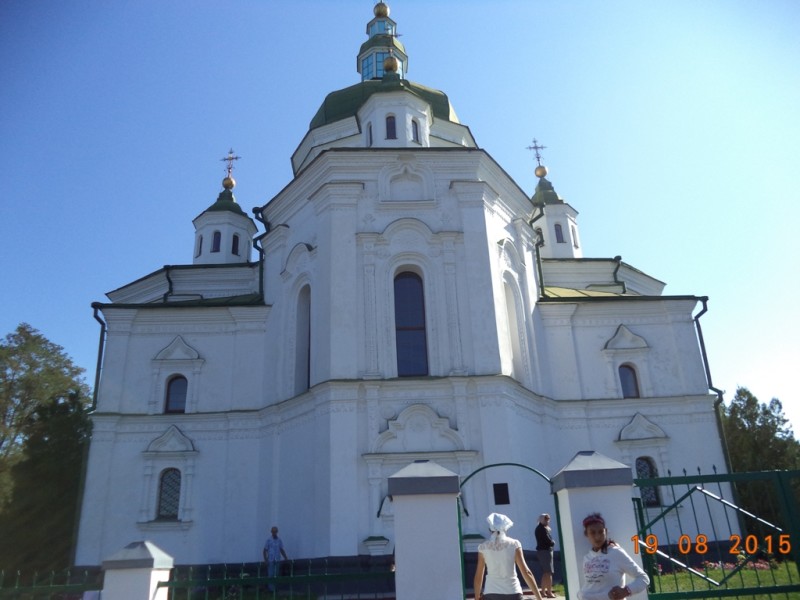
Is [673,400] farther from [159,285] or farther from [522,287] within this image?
[159,285]

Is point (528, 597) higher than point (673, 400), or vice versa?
point (673, 400)

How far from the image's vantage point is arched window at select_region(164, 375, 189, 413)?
18.1 meters

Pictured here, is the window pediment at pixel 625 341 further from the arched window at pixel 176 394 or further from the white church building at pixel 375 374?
the arched window at pixel 176 394

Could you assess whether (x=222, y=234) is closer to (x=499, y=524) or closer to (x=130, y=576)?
(x=130, y=576)

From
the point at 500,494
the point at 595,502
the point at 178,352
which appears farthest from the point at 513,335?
Result: the point at 595,502

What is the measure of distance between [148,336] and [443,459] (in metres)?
9.47

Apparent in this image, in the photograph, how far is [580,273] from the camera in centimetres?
2502

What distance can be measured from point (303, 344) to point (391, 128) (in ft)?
21.9

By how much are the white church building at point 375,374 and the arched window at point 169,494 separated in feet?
0.17

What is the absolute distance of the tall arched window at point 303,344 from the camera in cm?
1706

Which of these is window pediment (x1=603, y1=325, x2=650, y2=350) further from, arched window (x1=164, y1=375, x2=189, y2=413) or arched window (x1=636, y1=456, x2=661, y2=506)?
arched window (x1=164, y1=375, x2=189, y2=413)

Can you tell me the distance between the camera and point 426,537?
6730 millimetres

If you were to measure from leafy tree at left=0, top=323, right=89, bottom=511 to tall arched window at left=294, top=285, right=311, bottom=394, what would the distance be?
16251 mm

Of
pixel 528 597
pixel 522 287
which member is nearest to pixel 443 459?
pixel 528 597
